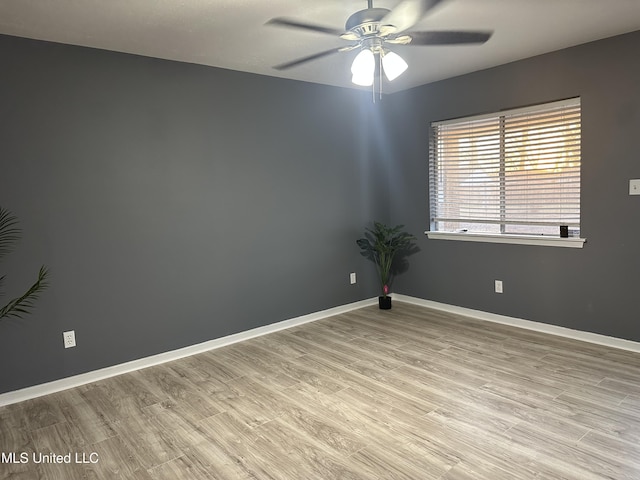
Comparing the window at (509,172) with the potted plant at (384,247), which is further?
the potted plant at (384,247)

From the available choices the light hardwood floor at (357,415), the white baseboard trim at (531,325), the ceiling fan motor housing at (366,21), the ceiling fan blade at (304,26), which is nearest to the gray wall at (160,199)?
the light hardwood floor at (357,415)

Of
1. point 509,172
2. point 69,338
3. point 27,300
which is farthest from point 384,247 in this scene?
point 27,300

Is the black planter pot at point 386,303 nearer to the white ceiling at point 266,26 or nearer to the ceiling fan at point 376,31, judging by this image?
the white ceiling at point 266,26

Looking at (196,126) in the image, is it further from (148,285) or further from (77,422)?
(77,422)

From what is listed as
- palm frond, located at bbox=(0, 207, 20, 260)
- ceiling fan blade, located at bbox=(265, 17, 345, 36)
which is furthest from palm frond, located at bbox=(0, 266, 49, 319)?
ceiling fan blade, located at bbox=(265, 17, 345, 36)

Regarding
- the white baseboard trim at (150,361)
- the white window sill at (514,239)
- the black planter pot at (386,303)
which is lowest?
the white baseboard trim at (150,361)

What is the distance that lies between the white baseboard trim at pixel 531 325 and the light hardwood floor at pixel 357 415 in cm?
10

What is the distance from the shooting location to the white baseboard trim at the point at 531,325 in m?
3.51

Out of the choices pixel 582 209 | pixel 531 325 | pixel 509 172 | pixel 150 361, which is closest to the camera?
pixel 150 361

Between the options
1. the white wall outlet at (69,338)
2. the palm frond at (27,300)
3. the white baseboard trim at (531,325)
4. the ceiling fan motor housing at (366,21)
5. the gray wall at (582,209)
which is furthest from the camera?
the white baseboard trim at (531,325)

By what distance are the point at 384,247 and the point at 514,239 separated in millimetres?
1271

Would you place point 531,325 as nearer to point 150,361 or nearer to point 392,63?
point 392,63

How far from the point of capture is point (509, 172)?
4148 mm

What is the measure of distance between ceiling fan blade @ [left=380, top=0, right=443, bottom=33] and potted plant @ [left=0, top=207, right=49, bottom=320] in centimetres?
258
